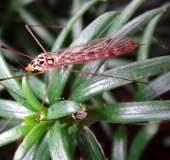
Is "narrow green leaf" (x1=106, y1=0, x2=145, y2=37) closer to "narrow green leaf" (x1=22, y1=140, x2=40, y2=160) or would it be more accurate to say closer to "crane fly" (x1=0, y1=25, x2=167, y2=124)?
"crane fly" (x1=0, y1=25, x2=167, y2=124)

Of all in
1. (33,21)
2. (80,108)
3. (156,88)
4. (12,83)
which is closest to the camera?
(80,108)

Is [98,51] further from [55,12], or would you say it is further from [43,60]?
[55,12]

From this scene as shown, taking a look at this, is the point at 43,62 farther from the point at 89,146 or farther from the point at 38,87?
the point at 89,146

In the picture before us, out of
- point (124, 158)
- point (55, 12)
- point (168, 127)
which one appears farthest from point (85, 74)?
point (55, 12)

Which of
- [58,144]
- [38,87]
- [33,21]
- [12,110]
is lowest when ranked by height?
[58,144]

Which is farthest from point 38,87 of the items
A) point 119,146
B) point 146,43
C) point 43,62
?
point 146,43

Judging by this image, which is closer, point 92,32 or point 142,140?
point 92,32
